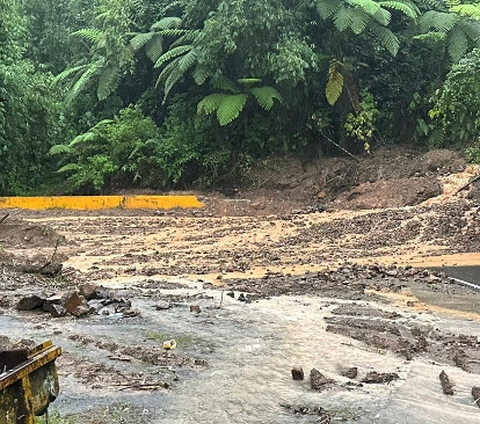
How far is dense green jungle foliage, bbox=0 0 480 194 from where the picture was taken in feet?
60.0

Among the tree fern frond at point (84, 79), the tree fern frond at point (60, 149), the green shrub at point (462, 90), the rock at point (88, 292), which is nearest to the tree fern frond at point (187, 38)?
the tree fern frond at point (84, 79)

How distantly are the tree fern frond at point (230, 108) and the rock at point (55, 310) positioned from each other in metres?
11.8

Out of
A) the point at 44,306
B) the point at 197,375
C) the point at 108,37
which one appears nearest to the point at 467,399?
the point at 197,375

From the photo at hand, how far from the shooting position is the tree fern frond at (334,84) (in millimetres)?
18891

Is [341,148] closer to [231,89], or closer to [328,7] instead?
[231,89]

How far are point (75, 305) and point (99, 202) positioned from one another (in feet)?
37.2

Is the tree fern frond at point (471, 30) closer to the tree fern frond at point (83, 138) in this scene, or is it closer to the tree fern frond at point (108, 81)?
the tree fern frond at point (108, 81)

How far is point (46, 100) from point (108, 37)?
110 inches

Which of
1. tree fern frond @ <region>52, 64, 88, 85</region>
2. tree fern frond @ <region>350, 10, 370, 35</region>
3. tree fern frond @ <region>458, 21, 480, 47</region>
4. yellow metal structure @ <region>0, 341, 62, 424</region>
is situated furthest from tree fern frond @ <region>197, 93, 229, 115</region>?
yellow metal structure @ <region>0, 341, 62, 424</region>

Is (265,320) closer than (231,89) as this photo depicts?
Yes

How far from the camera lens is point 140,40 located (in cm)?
2033

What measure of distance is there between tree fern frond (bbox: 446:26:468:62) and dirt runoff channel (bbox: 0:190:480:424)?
6230 mm

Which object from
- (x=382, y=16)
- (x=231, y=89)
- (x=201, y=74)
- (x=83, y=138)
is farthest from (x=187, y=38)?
(x=382, y=16)

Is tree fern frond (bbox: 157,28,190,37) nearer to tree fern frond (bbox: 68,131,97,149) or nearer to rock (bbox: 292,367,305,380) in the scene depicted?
tree fern frond (bbox: 68,131,97,149)
